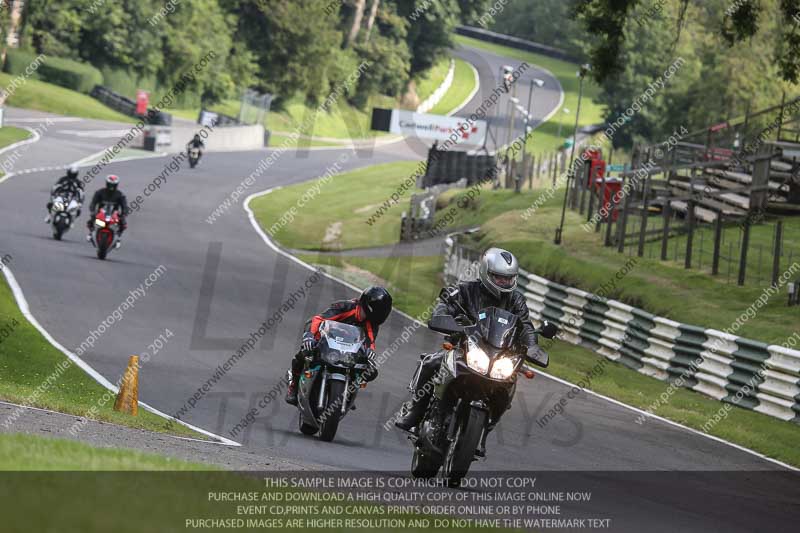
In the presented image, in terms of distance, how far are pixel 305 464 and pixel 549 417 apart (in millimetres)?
6508

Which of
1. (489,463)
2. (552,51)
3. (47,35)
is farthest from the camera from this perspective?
(552,51)

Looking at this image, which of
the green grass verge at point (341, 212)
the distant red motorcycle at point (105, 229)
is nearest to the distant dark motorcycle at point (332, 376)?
the distant red motorcycle at point (105, 229)

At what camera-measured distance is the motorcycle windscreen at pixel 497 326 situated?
10.2 m

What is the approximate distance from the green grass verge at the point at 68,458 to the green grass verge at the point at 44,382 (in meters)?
3.28

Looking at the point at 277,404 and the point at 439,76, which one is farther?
the point at 439,76

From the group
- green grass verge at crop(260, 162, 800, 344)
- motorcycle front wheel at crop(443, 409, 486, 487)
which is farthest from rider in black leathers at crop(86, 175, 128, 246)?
motorcycle front wheel at crop(443, 409, 486, 487)

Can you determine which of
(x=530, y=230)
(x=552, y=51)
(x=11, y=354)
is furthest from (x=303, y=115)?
(x=11, y=354)

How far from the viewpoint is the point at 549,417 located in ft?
55.1

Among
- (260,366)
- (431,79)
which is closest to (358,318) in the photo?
(260,366)

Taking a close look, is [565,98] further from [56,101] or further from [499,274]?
[499,274]

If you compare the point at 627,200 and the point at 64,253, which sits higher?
the point at 627,200

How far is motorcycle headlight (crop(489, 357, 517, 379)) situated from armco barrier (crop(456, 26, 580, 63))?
5080 inches

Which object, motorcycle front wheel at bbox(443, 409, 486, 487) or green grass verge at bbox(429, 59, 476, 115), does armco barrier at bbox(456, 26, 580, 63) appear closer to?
green grass verge at bbox(429, 59, 476, 115)

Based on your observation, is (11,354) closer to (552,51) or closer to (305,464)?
(305,464)
